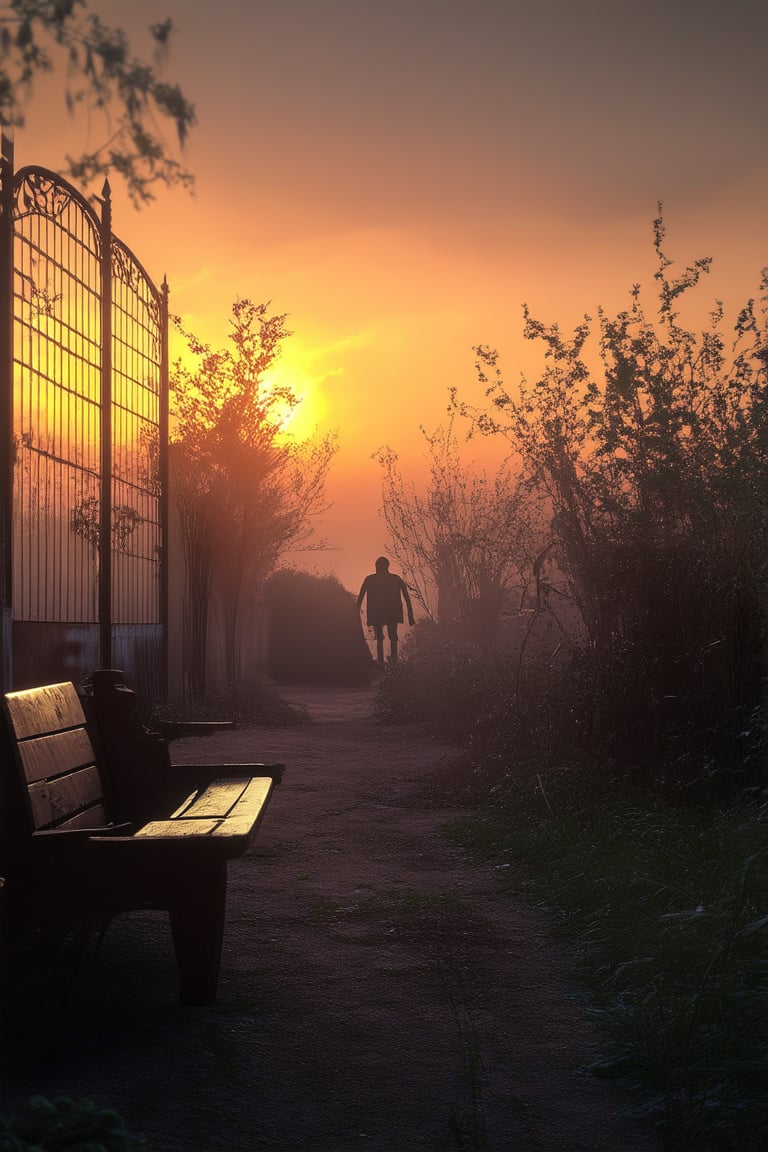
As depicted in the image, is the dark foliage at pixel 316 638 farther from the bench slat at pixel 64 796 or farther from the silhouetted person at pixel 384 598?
the bench slat at pixel 64 796

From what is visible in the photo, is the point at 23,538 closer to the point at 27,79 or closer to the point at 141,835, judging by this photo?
the point at 141,835

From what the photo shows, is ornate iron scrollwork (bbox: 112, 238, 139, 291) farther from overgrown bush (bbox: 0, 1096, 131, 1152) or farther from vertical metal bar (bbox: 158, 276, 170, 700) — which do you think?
overgrown bush (bbox: 0, 1096, 131, 1152)

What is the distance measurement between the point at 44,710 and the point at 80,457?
6.24 meters

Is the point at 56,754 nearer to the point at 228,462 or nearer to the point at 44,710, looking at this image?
the point at 44,710

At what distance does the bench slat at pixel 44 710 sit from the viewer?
3.40m

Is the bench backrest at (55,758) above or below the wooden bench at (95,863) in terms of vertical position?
above

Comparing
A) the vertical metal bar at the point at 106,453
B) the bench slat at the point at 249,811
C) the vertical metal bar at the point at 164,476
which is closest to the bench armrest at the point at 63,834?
the bench slat at the point at 249,811

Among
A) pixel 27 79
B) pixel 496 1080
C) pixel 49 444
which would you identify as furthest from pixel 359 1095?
pixel 49 444

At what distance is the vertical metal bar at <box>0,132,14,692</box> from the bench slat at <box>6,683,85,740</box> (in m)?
3.38

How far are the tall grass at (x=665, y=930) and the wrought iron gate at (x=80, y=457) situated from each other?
12.9 feet

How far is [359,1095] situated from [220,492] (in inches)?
471

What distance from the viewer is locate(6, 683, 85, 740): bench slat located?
3402 millimetres

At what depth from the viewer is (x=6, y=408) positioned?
7.72 metres

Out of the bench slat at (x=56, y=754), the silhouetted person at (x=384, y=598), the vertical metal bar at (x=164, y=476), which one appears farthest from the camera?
the silhouetted person at (x=384, y=598)
